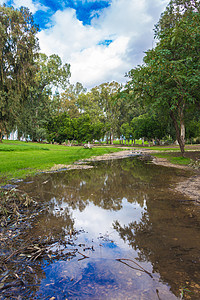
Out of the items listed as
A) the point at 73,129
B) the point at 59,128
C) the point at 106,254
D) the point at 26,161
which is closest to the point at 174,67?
the point at 106,254

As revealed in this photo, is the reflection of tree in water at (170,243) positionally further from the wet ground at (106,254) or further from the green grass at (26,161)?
the green grass at (26,161)

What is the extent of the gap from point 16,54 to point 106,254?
75.3ft

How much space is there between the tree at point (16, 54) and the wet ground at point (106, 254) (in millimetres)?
19062

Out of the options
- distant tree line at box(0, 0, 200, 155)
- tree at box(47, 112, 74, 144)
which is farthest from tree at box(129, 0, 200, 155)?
tree at box(47, 112, 74, 144)

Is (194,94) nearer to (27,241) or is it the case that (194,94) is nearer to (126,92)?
(126,92)

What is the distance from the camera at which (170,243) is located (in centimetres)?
322

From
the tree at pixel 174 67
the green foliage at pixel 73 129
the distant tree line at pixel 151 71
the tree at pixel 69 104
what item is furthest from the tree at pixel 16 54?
the tree at pixel 69 104

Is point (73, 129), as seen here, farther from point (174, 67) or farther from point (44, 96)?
point (174, 67)

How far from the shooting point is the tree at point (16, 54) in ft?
63.4

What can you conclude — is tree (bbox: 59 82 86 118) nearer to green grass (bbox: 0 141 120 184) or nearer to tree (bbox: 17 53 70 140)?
tree (bbox: 17 53 70 140)

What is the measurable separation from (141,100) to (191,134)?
161 feet

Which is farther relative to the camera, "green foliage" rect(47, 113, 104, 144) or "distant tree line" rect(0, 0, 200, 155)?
"green foliage" rect(47, 113, 104, 144)

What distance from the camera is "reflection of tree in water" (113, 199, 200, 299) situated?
94.8 inches

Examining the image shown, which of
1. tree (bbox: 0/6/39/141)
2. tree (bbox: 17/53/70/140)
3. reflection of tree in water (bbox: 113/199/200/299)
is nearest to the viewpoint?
reflection of tree in water (bbox: 113/199/200/299)
